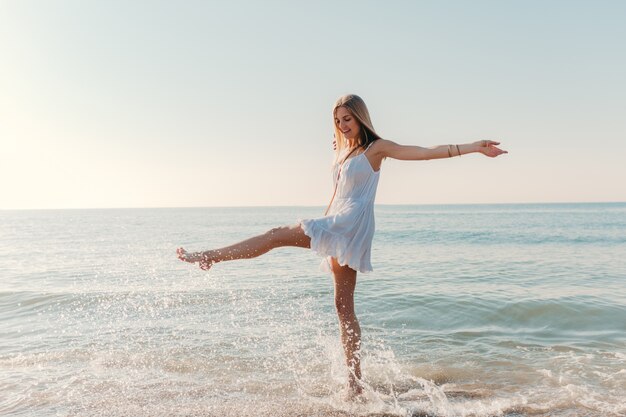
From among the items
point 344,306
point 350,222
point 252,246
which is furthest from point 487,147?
point 252,246

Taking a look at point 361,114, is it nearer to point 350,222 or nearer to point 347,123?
point 347,123

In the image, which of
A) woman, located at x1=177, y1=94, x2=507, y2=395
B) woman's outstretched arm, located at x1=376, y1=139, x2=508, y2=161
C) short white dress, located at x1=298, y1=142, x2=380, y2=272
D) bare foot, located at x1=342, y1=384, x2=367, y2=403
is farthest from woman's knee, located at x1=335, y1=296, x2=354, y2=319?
woman's outstretched arm, located at x1=376, y1=139, x2=508, y2=161

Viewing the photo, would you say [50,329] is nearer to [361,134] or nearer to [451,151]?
[361,134]

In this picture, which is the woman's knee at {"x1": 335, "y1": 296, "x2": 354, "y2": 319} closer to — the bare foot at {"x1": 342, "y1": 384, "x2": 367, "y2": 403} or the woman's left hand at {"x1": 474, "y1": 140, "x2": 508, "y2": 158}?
the bare foot at {"x1": 342, "y1": 384, "x2": 367, "y2": 403}

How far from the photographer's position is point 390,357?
6.17m

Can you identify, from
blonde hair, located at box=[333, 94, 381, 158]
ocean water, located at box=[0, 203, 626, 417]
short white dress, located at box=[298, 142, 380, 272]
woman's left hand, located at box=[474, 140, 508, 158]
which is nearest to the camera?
woman's left hand, located at box=[474, 140, 508, 158]

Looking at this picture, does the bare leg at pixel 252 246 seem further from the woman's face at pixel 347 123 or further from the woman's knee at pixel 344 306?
the woman's face at pixel 347 123

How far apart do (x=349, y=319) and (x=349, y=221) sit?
0.98 meters

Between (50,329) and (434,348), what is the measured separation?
217 inches

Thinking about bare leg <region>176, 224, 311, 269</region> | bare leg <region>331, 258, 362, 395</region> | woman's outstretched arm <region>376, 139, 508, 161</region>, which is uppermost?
woman's outstretched arm <region>376, 139, 508, 161</region>

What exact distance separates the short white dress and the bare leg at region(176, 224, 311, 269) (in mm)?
102

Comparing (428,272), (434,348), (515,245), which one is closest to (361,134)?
(434,348)

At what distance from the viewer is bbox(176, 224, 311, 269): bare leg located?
4.26 metres

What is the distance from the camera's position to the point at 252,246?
428cm
